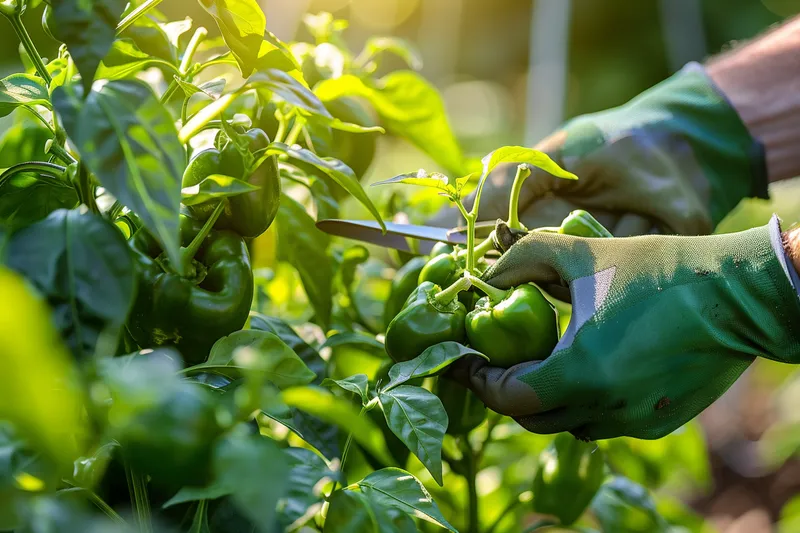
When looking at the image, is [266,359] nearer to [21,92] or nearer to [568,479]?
[21,92]

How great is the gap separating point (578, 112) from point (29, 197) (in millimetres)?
6766

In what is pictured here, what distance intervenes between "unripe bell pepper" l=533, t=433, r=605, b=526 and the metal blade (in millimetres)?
281

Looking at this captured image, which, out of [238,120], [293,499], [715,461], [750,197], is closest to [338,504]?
[293,499]

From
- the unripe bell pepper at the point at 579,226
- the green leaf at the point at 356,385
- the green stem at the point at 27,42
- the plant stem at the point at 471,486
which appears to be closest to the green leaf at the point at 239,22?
the green stem at the point at 27,42

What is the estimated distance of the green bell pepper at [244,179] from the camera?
25.5 inches

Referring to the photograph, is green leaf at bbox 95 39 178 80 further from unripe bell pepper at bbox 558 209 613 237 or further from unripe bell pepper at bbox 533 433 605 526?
unripe bell pepper at bbox 533 433 605 526

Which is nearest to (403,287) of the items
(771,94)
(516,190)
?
(516,190)

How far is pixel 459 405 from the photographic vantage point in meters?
0.83

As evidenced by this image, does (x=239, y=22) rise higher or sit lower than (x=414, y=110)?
higher

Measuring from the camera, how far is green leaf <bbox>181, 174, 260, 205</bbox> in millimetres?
573

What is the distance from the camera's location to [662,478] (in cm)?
115

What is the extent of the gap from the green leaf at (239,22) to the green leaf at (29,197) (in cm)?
16

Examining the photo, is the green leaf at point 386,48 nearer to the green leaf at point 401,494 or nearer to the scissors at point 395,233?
the scissors at point 395,233

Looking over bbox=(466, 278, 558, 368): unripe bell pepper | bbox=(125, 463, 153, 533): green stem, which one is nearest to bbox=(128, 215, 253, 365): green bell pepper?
bbox=(125, 463, 153, 533): green stem
